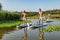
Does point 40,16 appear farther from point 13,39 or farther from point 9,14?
point 9,14

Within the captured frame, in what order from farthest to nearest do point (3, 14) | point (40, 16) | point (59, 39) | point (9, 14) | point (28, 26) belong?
point (9, 14), point (3, 14), point (28, 26), point (40, 16), point (59, 39)

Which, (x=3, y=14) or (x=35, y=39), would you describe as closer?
(x=35, y=39)

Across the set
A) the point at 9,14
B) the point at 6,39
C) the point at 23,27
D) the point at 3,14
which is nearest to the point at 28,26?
the point at 23,27

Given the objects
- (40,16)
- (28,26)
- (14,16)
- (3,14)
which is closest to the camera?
(40,16)

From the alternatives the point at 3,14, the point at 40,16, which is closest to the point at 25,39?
the point at 40,16

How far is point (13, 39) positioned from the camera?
17.9m

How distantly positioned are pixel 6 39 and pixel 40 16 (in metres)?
11.4

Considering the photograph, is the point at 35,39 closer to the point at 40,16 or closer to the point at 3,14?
the point at 40,16

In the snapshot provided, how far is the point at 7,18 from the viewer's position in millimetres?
49656

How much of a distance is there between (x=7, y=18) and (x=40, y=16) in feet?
71.8

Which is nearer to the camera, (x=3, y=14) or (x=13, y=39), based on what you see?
(x=13, y=39)

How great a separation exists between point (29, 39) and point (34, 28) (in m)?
11.9

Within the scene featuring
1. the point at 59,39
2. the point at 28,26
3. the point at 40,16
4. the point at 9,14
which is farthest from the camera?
the point at 9,14

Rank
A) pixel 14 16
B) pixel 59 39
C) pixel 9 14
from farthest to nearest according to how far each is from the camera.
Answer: pixel 14 16 < pixel 9 14 < pixel 59 39
